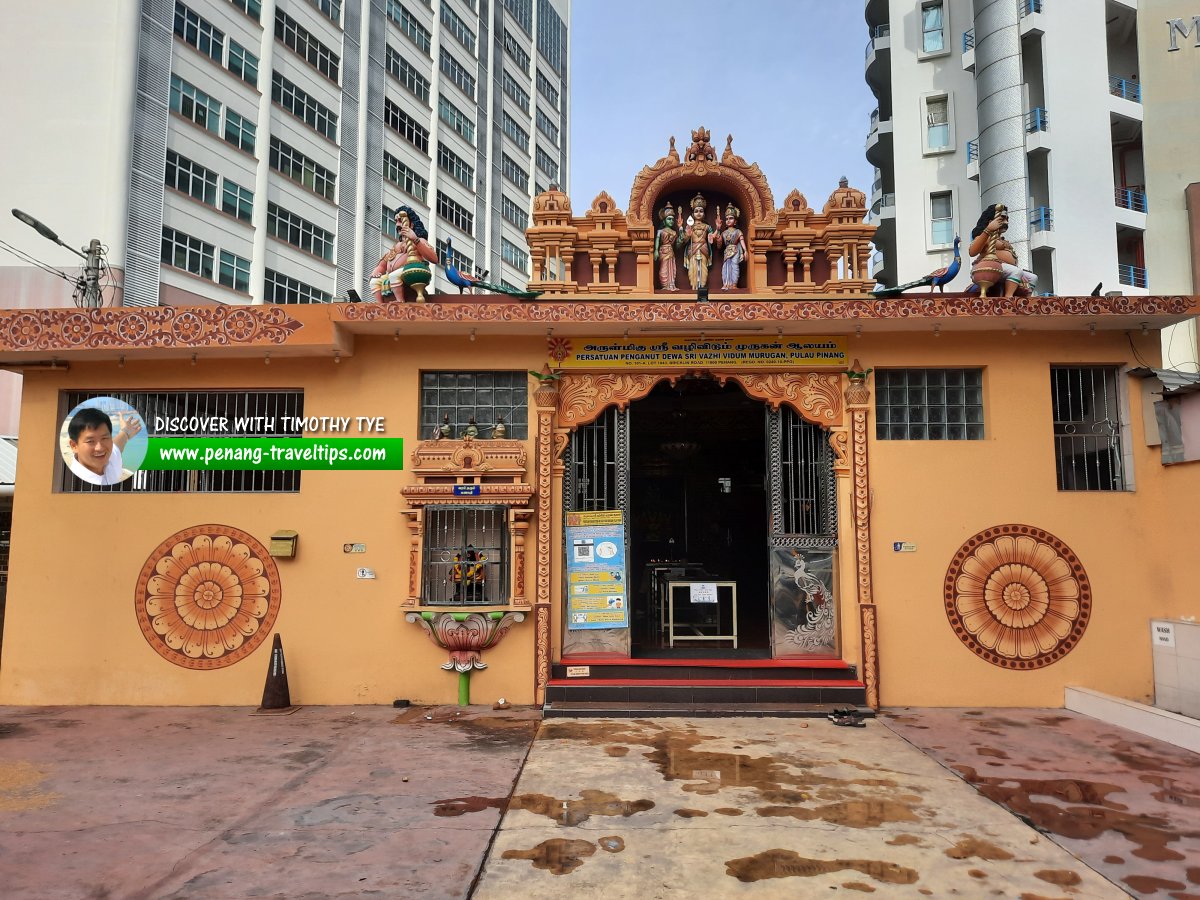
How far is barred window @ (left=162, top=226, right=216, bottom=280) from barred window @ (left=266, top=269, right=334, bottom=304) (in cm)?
225

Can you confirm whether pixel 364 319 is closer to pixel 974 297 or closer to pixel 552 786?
pixel 552 786

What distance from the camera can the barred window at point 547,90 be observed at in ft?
151

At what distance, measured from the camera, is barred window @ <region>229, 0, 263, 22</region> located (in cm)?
2428

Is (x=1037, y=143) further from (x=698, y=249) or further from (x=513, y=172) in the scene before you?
(x=513, y=172)

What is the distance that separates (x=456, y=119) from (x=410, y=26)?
433 cm

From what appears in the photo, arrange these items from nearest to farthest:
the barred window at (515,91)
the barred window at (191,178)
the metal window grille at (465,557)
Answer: the metal window grille at (465,557) < the barred window at (191,178) < the barred window at (515,91)

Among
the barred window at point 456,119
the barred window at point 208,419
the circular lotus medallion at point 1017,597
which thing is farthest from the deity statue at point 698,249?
the barred window at point 456,119

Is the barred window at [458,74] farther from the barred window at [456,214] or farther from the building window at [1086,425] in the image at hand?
the building window at [1086,425]

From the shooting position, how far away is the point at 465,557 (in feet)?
28.6

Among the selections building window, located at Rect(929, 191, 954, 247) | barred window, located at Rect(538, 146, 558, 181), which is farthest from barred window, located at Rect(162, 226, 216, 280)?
barred window, located at Rect(538, 146, 558, 181)

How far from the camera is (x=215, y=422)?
885cm

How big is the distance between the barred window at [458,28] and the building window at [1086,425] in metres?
34.7

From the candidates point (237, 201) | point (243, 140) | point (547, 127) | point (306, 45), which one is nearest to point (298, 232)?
point (237, 201)

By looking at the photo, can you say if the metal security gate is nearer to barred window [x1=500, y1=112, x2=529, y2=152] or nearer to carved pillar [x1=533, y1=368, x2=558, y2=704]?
carved pillar [x1=533, y1=368, x2=558, y2=704]
